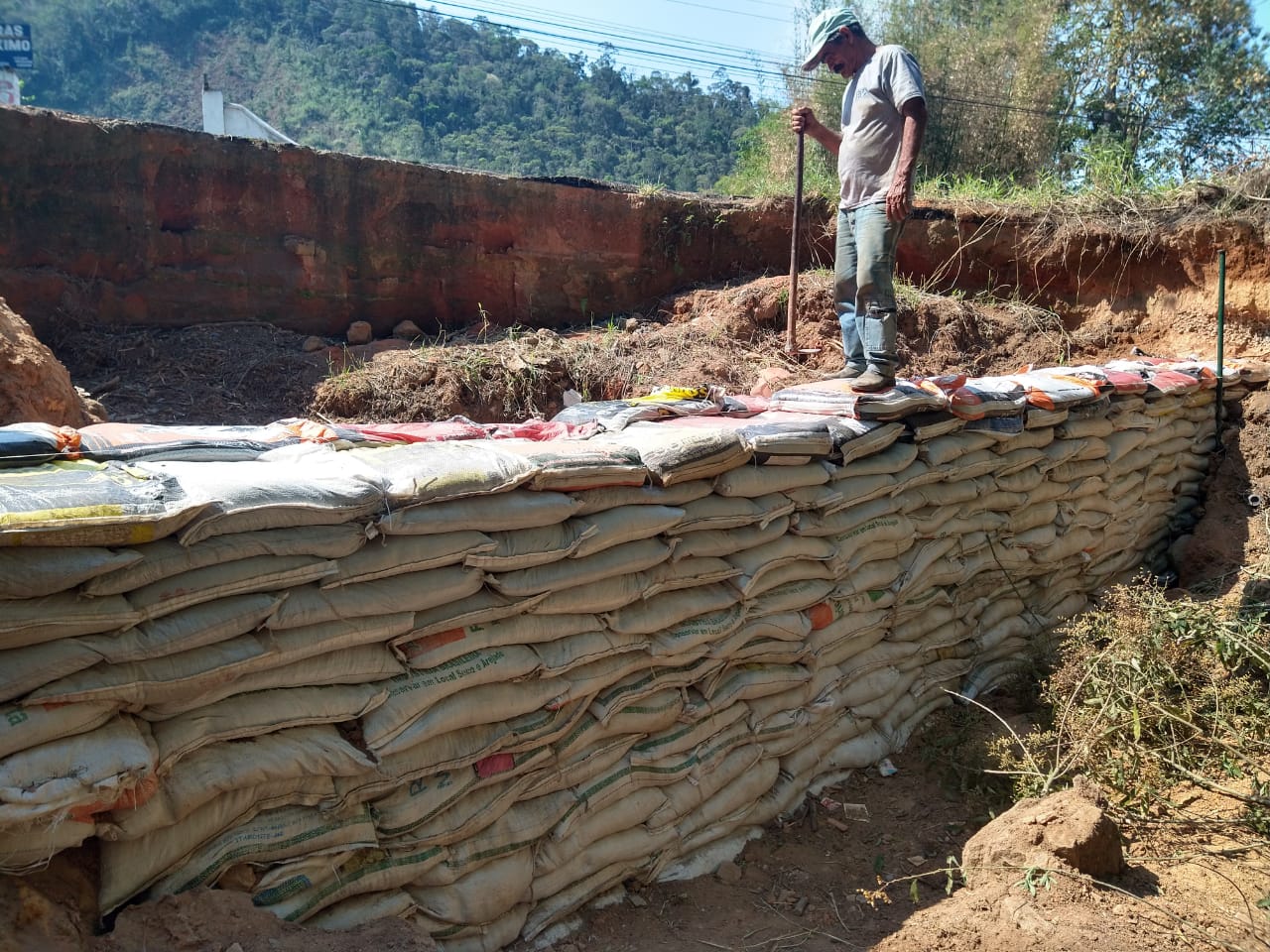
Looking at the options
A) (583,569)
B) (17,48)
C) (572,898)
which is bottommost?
(572,898)

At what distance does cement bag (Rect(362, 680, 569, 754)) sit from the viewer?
187 cm

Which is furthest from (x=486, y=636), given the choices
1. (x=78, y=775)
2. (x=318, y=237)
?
(x=318, y=237)

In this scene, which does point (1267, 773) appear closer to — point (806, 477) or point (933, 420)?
point (933, 420)

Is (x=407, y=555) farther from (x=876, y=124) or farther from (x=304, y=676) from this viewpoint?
(x=876, y=124)

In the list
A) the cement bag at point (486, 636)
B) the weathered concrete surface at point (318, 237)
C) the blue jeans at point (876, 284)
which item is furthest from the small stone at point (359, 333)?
the cement bag at point (486, 636)

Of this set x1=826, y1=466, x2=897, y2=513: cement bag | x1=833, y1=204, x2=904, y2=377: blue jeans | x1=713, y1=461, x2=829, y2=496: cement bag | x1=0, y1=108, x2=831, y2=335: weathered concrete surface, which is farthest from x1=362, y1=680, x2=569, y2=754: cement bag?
x1=0, y1=108, x2=831, y2=335: weathered concrete surface

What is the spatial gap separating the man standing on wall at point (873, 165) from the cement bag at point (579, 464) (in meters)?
1.31

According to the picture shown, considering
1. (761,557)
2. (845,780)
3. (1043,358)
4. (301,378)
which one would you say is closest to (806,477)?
(761,557)

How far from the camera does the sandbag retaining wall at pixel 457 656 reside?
1.50 metres

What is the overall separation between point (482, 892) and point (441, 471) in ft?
3.25

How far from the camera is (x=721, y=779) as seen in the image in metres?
2.71

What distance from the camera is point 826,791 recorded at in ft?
10.3

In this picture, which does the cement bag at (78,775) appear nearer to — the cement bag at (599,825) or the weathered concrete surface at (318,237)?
the cement bag at (599,825)

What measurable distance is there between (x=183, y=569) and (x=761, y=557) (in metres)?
1.71
